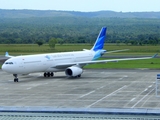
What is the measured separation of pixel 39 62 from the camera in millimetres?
58062

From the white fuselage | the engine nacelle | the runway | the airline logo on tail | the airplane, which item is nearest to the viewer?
the runway

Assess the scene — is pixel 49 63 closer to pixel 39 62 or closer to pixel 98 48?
pixel 39 62

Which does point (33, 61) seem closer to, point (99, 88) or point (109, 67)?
point (99, 88)

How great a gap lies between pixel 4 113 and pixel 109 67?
55.0m

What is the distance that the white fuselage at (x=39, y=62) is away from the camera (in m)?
55.9

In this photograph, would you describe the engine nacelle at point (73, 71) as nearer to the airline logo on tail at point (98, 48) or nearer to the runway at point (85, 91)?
the runway at point (85, 91)

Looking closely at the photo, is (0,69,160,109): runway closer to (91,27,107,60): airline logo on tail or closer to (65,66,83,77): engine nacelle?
(65,66,83,77): engine nacelle

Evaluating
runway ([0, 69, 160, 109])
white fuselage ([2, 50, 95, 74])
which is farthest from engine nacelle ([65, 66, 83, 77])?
white fuselage ([2, 50, 95, 74])

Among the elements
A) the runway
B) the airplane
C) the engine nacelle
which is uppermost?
the airplane

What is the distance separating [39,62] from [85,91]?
39.6 ft

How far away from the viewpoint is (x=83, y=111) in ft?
66.7

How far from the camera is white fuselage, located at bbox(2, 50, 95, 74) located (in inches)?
2200

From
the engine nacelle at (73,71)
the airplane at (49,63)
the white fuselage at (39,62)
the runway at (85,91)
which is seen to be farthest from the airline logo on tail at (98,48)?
the engine nacelle at (73,71)

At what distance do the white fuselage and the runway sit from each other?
57.8 inches
